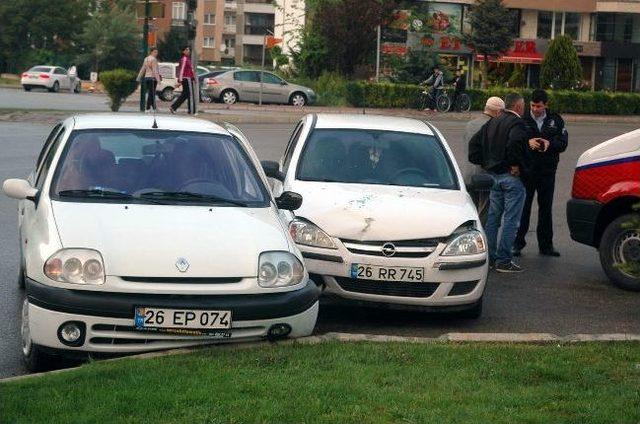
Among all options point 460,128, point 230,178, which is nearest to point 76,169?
point 230,178

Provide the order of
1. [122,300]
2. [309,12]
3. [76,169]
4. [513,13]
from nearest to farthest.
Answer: [122,300]
[76,169]
[309,12]
[513,13]

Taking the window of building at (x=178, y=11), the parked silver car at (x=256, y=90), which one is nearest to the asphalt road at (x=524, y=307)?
the parked silver car at (x=256, y=90)

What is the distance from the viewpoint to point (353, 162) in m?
11.0

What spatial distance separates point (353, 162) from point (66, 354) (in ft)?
13.4

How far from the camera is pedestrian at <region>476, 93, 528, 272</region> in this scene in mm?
12242

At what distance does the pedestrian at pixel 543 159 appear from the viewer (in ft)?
43.8

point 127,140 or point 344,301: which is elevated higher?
point 127,140

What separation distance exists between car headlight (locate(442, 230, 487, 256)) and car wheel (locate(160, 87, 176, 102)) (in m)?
40.7

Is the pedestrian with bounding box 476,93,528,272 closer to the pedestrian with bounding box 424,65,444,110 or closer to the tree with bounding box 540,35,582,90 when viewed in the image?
the pedestrian with bounding box 424,65,444,110

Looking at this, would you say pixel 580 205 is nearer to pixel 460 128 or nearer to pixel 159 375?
pixel 159 375

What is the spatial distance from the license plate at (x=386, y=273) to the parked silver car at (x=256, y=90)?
38.9m

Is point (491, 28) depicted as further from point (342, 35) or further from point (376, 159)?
point (376, 159)

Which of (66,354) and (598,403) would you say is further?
(66,354)

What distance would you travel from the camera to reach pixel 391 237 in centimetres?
941
